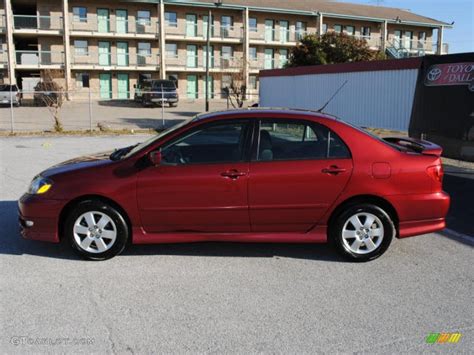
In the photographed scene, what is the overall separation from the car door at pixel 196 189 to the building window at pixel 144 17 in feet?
141

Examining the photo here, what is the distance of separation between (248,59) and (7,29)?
20.9 metres

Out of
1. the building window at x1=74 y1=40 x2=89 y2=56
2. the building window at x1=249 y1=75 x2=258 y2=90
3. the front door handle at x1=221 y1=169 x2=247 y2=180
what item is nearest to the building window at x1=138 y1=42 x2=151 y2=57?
the building window at x1=74 y1=40 x2=89 y2=56

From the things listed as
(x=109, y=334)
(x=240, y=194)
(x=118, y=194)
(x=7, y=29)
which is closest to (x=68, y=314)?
(x=109, y=334)

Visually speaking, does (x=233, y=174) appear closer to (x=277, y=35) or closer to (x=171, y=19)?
(x=171, y=19)

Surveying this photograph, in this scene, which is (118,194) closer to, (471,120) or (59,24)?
(471,120)

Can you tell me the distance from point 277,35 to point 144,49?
1314 centimetres

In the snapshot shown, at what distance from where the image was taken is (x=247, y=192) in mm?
5188

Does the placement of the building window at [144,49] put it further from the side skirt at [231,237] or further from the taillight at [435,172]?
the taillight at [435,172]

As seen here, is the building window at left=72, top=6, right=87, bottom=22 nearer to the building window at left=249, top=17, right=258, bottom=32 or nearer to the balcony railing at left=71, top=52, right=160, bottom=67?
the balcony railing at left=71, top=52, right=160, bottom=67

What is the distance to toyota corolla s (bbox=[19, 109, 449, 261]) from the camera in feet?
16.9

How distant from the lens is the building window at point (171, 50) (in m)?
46.9

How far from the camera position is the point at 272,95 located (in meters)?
25.7

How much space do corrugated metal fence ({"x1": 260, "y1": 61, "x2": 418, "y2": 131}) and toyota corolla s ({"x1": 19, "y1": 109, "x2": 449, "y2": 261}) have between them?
37.2 ft

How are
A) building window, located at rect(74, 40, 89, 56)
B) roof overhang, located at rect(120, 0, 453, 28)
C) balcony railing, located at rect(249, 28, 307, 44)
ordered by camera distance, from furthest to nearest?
balcony railing, located at rect(249, 28, 307, 44), roof overhang, located at rect(120, 0, 453, 28), building window, located at rect(74, 40, 89, 56)
